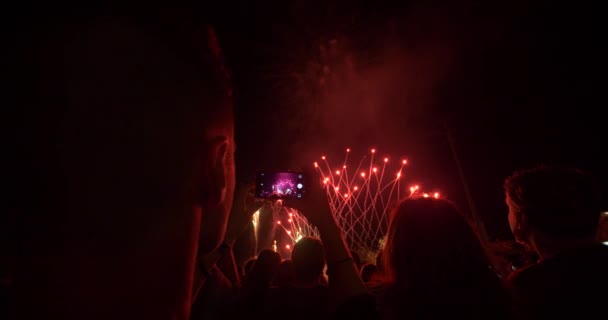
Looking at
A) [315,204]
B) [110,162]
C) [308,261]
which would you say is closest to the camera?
[110,162]

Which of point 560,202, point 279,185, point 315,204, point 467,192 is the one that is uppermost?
point 467,192

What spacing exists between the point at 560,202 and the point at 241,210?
87.4 inches

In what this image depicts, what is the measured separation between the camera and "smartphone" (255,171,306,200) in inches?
87.7

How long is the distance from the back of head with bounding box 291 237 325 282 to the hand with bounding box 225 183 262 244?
0.57 m

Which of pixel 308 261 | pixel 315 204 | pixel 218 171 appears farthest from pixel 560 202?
pixel 218 171

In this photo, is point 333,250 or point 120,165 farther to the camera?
point 333,250

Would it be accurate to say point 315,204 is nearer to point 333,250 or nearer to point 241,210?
point 333,250

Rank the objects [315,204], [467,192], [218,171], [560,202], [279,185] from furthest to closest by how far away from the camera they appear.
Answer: [467,192] < [279,185] < [315,204] < [560,202] < [218,171]

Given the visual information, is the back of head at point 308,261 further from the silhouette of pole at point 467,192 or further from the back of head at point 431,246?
the silhouette of pole at point 467,192

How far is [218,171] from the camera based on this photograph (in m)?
0.74

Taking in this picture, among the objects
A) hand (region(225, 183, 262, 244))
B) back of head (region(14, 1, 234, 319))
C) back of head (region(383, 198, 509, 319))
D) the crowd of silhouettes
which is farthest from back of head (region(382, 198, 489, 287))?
back of head (region(14, 1, 234, 319))

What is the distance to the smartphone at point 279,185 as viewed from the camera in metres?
2.23

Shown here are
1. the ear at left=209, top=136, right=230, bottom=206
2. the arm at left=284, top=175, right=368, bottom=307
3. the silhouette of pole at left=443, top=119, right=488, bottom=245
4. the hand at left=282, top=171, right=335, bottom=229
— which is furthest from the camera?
the silhouette of pole at left=443, top=119, right=488, bottom=245

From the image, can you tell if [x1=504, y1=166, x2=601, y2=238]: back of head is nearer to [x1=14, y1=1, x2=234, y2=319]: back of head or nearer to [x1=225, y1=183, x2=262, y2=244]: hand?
[x1=225, y1=183, x2=262, y2=244]: hand
